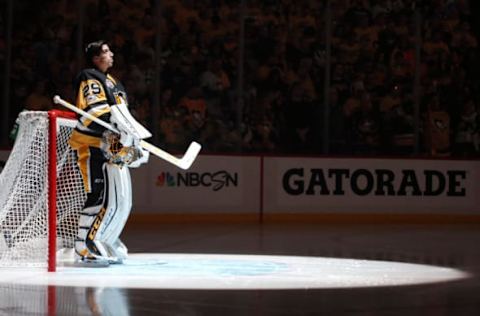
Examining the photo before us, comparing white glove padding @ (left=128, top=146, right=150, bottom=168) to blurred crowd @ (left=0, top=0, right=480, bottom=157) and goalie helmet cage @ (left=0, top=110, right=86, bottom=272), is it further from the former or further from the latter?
blurred crowd @ (left=0, top=0, right=480, bottom=157)

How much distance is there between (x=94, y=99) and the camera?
7.70m

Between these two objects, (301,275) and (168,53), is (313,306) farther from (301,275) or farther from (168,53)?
(168,53)

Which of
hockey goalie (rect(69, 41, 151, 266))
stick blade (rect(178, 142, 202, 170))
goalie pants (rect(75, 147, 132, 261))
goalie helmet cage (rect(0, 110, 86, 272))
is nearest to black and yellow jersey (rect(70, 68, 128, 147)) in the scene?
hockey goalie (rect(69, 41, 151, 266))

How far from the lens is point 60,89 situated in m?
13.1

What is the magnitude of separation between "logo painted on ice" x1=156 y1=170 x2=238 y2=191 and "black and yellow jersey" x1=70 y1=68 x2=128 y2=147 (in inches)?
224

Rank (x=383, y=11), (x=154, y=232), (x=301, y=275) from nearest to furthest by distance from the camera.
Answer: (x=301, y=275) < (x=154, y=232) < (x=383, y=11)

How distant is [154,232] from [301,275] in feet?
15.0

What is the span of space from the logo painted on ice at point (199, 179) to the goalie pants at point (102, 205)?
5.53 metres

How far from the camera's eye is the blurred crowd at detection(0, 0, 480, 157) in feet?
43.6

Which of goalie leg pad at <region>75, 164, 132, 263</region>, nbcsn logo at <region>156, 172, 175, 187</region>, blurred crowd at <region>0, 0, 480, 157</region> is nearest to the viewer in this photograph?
goalie leg pad at <region>75, 164, 132, 263</region>

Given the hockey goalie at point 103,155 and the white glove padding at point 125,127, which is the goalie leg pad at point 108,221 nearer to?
the hockey goalie at point 103,155

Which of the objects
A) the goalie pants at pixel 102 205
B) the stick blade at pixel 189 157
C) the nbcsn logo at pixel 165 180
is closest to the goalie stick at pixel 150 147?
the stick blade at pixel 189 157

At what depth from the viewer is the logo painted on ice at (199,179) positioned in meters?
13.5

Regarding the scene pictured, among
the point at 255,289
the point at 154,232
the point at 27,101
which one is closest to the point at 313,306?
the point at 255,289
